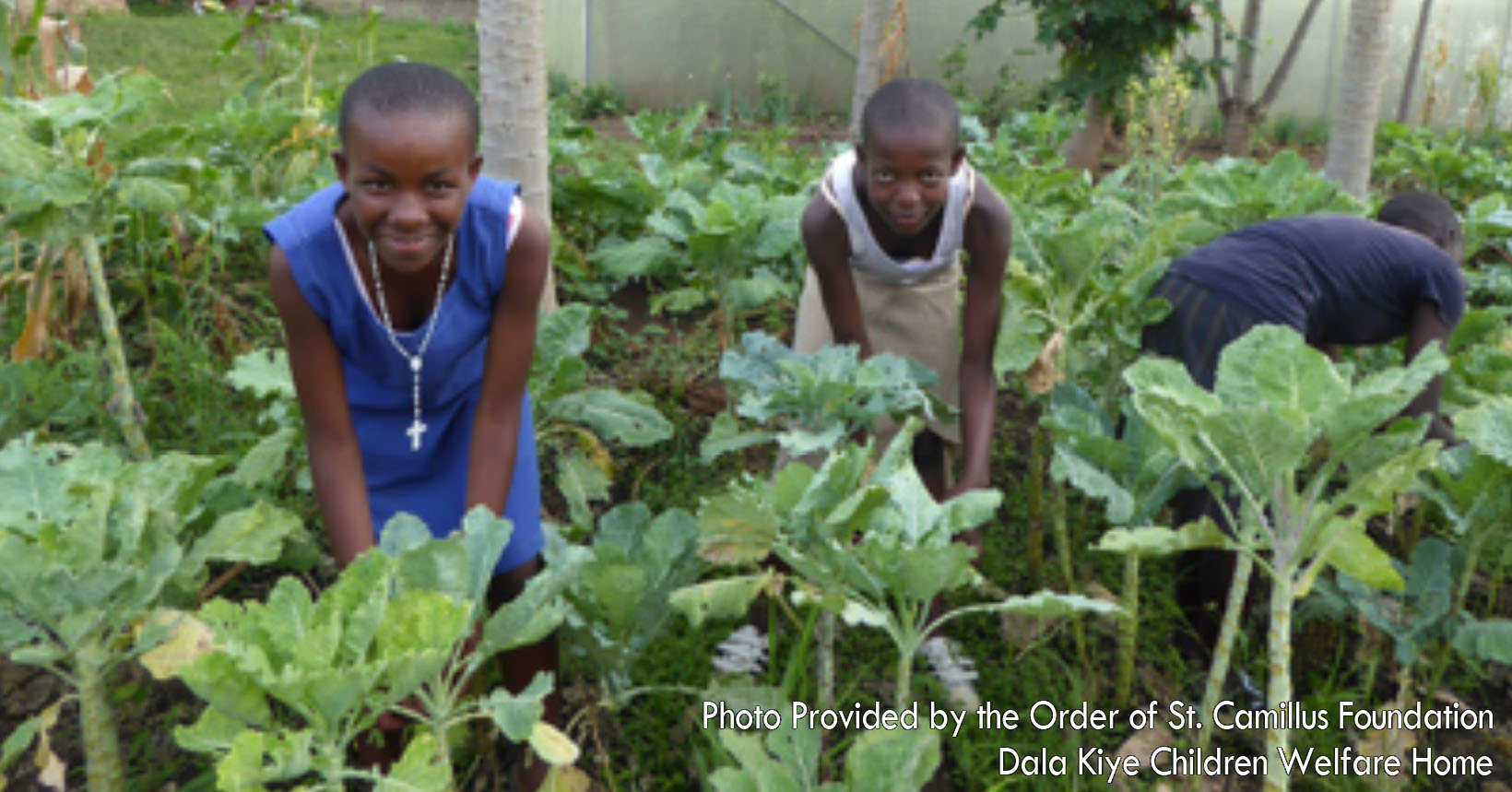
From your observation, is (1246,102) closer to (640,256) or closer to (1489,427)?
(640,256)

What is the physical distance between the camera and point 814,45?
1003 centimetres

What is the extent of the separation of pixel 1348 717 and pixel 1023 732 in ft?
2.22

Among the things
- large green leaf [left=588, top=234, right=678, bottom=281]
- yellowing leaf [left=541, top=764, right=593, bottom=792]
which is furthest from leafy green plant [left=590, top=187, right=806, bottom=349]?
yellowing leaf [left=541, top=764, right=593, bottom=792]

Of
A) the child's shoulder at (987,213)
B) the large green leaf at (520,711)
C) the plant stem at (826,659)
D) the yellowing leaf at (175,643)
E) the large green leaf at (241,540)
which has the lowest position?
the plant stem at (826,659)

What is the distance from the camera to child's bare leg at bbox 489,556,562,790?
228 centimetres

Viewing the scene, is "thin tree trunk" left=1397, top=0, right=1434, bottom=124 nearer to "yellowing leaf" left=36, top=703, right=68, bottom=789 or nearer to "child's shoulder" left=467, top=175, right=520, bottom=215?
"child's shoulder" left=467, top=175, right=520, bottom=215

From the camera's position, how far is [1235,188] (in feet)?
13.1

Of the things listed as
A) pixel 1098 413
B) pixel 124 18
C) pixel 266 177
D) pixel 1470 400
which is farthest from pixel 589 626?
pixel 124 18

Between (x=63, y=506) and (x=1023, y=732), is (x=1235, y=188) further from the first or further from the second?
(x=63, y=506)

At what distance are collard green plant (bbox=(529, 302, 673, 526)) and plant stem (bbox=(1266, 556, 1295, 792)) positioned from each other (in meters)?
1.54

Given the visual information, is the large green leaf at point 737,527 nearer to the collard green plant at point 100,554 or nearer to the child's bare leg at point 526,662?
the child's bare leg at point 526,662

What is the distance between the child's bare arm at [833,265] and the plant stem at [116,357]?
4.93 feet

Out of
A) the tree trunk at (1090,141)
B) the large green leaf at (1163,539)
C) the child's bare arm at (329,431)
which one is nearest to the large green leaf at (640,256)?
the child's bare arm at (329,431)

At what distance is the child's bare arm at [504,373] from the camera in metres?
2.18
